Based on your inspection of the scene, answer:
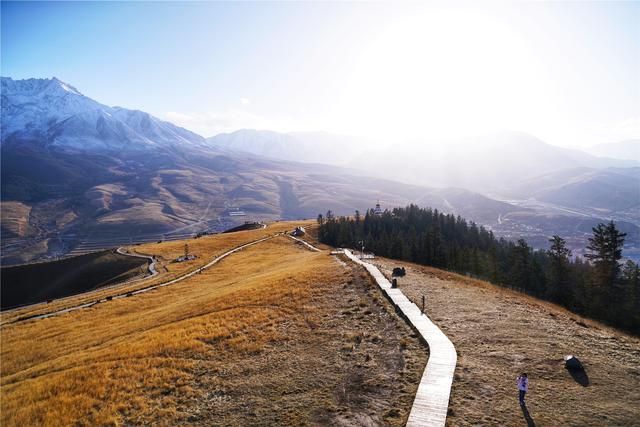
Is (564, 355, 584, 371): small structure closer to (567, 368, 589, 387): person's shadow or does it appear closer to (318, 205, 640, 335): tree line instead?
(567, 368, 589, 387): person's shadow

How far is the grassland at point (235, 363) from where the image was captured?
19.5 meters

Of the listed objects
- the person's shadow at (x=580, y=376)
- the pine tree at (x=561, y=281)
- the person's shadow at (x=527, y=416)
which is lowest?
the pine tree at (x=561, y=281)

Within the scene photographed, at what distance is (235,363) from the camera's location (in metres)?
25.2

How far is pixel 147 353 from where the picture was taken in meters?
29.0

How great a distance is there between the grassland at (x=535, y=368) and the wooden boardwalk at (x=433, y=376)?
20.6 inches

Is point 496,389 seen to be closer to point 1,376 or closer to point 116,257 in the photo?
point 1,376

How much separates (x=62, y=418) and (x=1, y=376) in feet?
73.3

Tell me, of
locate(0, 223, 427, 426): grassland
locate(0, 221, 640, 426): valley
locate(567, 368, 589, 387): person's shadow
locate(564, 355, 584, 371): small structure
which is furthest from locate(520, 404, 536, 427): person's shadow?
locate(564, 355, 584, 371): small structure

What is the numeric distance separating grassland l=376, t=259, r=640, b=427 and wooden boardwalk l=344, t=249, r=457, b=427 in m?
0.52

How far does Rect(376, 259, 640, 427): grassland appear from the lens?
664 inches

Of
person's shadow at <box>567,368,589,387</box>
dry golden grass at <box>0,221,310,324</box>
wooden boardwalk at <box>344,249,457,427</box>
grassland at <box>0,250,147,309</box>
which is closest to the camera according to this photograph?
wooden boardwalk at <box>344,249,457,427</box>

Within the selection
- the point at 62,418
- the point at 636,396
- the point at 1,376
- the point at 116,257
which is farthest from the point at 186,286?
the point at 636,396

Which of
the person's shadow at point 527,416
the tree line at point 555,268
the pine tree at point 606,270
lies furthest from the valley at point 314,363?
the tree line at point 555,268

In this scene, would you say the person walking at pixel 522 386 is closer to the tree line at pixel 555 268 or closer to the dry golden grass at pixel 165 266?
the tree line at pixel 555 268
